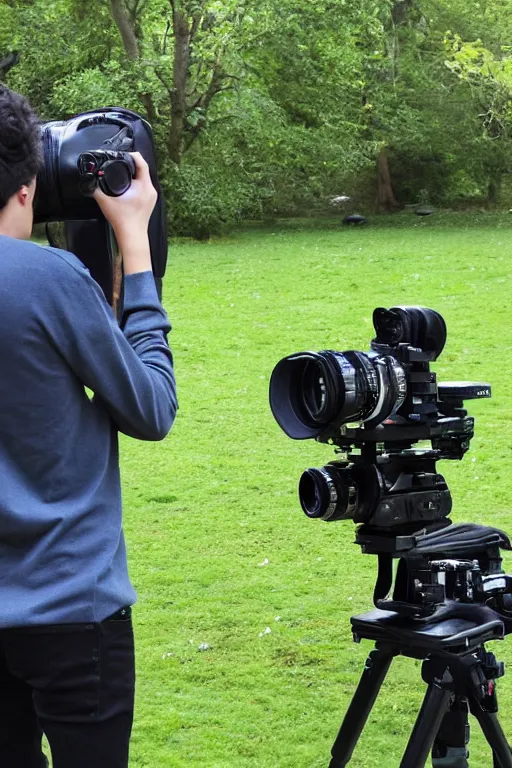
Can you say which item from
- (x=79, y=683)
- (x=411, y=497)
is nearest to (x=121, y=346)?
(x=79, y=683)

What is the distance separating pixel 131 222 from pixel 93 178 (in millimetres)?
112

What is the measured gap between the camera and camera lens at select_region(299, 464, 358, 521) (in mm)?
2971

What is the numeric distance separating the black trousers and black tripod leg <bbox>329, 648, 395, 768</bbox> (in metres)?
1.26

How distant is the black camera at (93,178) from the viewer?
220 centimetres

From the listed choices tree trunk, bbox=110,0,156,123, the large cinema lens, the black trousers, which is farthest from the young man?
tree trunk, bbox=110,0,156,123

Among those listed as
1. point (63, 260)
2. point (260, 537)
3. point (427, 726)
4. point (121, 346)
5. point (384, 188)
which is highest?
point (63, 260)

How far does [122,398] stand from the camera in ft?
6.72

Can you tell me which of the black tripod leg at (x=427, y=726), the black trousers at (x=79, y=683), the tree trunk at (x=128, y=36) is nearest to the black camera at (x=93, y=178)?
the black trousers at (x=79, y=683)

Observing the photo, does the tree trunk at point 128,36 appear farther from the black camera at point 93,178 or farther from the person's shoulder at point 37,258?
the person's shoulder at point 37,258

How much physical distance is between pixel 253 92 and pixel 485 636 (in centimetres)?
2127

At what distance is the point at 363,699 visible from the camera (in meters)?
3.24

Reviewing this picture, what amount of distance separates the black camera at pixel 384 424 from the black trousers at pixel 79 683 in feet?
3.40

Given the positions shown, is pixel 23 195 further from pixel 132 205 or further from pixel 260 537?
pixel 260 537

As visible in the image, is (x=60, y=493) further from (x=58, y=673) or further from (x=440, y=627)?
(x=440, y=627)
